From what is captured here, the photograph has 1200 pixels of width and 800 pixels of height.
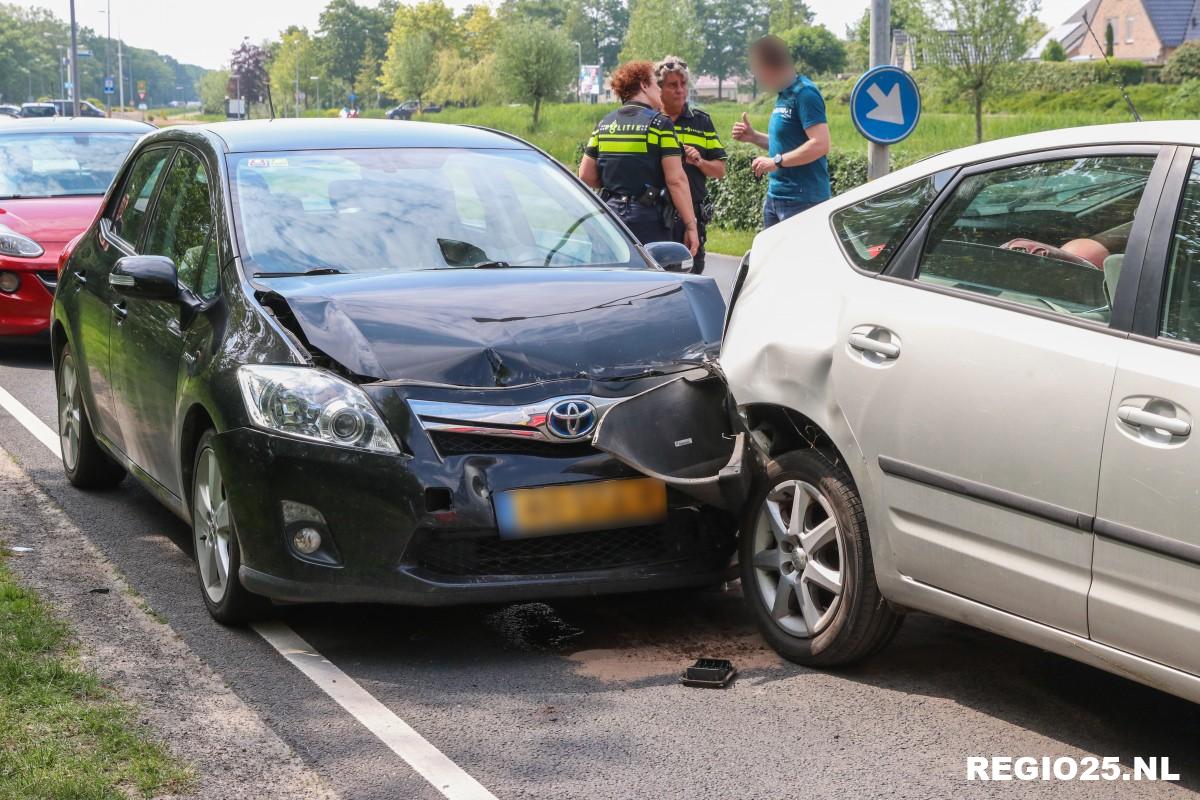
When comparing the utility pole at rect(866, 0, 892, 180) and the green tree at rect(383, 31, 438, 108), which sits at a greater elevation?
the green tree at rect(383, 31, 438, 108)

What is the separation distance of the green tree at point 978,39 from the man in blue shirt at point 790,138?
36.8 meters

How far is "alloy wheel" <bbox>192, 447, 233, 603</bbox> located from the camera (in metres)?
4.99

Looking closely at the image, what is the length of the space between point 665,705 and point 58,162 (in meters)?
9.60

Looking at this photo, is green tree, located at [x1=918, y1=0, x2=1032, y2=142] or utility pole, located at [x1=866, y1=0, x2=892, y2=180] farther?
green tree, located at [x1=918, y1=0, x2=1032, y2=142]

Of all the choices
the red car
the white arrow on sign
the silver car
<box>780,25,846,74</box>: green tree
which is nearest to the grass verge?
the silver car

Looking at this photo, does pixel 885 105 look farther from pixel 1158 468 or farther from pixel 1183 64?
pixel 1183 64

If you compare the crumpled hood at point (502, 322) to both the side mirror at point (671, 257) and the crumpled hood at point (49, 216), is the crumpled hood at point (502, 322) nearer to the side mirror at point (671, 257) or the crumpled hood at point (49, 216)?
the side mirror at point (671, 257)

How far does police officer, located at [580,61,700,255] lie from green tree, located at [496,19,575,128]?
6664 centimetres

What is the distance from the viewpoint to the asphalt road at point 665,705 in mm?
3766

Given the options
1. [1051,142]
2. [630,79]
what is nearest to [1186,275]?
[1051,142]

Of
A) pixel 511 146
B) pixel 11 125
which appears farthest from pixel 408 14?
pixel 511 146

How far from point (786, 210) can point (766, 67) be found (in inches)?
36.2

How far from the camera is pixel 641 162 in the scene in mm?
8922

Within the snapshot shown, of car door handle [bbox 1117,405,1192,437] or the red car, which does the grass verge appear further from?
the red car
